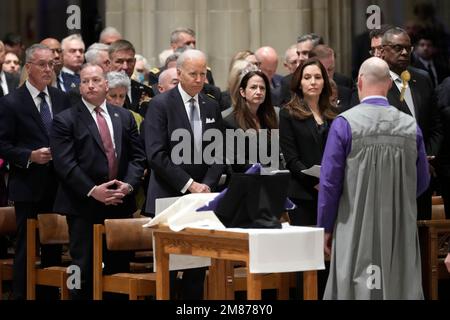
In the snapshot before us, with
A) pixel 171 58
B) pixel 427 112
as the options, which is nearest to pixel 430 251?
pixel 427 112

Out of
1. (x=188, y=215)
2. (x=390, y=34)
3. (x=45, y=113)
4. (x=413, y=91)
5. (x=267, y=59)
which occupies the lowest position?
(x=188, y=215)

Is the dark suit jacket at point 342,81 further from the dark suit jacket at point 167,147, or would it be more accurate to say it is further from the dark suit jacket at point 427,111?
the dark suit jacket at point 167,147

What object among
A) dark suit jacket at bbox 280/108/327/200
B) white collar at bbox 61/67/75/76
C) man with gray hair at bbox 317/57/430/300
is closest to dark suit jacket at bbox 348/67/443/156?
dark suit jacket at bbox 280/108/327/200

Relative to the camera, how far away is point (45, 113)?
11367 millimetres

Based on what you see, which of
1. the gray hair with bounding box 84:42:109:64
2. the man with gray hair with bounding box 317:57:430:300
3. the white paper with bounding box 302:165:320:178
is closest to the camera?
the man with gray hair with bounding box 317:57:430:300

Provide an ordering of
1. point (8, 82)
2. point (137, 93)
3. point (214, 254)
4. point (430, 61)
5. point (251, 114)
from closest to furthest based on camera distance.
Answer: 1. point (214, 254)
2. point (251, 114)
3. point (137, 93)
4. point (8, 82)
5. point (430, 61)

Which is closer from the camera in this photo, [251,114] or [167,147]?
[167,147]

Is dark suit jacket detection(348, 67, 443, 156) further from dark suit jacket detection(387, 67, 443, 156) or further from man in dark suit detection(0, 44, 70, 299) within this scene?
man in dark suit detection(0, 44, 70, 299)

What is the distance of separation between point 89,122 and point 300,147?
155 cm

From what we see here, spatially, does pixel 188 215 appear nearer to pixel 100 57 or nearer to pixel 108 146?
pixel 108 146

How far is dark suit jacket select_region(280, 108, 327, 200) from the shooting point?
1076 centimetres

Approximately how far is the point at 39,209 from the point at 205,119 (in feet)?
4.93

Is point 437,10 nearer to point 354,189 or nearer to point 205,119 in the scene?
point 205,119

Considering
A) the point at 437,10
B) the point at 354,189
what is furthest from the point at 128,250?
the point at 437,10
